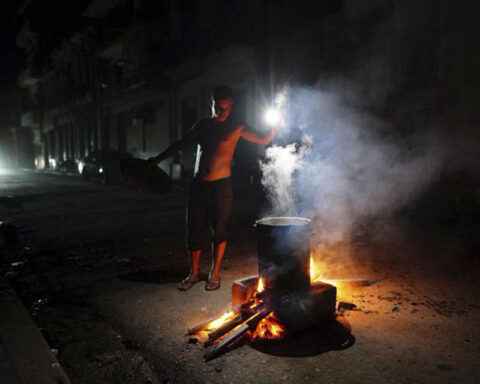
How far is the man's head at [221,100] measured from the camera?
3.94m

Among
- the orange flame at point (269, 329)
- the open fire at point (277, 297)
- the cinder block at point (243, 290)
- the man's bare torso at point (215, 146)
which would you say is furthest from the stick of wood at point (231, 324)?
the man's bare torso at point (215, 146)

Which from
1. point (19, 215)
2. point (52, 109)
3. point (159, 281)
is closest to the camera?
point (159, 281)

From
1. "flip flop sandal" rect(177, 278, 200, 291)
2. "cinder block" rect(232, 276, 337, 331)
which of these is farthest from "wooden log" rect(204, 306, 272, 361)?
"flip flop sandal" rect(177, 278, 200, 291)

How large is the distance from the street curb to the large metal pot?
5.47 feet

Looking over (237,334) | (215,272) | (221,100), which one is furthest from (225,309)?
(221,100)

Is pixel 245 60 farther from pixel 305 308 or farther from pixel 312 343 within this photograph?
pixel 312 343

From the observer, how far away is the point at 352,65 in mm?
12297

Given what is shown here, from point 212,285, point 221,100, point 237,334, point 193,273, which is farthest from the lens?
point 193,273

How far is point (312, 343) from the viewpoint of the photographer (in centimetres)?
288

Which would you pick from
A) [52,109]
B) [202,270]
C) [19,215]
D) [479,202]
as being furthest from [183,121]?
[52,109]

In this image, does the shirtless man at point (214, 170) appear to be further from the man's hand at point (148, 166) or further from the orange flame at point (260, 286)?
the orange flame at point (260, 286)

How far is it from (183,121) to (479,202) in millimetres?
14164

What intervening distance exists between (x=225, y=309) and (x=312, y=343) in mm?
953

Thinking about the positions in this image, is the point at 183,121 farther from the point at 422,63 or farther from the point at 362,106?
the point at 422,63
